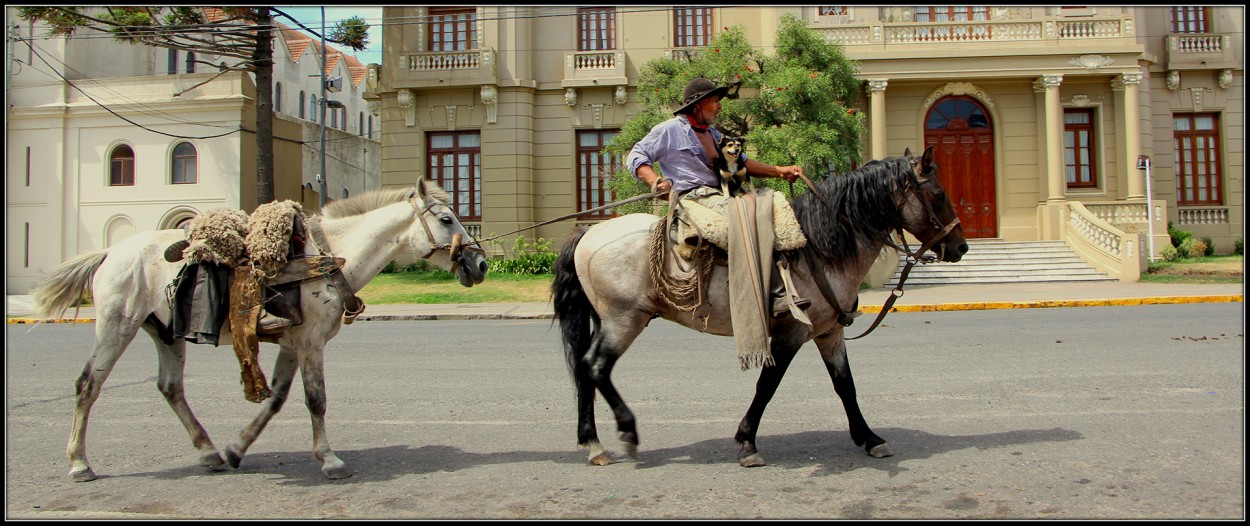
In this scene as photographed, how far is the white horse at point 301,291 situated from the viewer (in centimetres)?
496

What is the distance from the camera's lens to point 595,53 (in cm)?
2558

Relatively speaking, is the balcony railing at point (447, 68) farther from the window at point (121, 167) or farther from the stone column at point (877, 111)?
the stone column at point (877, 111)

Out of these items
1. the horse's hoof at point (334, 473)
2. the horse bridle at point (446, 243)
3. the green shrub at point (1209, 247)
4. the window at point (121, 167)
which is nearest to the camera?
the horse's hoof at point (334, 473)

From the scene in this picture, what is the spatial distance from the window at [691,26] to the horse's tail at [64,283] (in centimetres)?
2208

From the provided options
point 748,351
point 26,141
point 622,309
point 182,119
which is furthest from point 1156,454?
point 26,141

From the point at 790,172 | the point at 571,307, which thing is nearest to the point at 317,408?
the point at 571,307

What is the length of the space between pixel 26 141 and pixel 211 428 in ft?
90.9

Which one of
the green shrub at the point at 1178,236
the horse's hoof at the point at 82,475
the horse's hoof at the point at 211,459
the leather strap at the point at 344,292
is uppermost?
the green shrub at the point at 1178,236

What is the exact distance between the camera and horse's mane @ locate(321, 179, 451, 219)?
17.8 feet

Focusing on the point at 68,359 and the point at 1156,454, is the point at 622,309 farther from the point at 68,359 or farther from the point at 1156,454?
the point at 68,359

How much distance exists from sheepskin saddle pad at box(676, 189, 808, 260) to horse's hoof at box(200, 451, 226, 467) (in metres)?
3.11

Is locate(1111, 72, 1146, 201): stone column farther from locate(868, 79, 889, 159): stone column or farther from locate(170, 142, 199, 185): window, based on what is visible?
locate(170, 142, 199, 185): window

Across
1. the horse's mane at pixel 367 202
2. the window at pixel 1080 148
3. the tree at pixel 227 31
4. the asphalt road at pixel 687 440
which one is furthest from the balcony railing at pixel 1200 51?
the horse's mane at pixel 367 202

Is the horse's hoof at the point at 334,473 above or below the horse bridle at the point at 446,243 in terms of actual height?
below
